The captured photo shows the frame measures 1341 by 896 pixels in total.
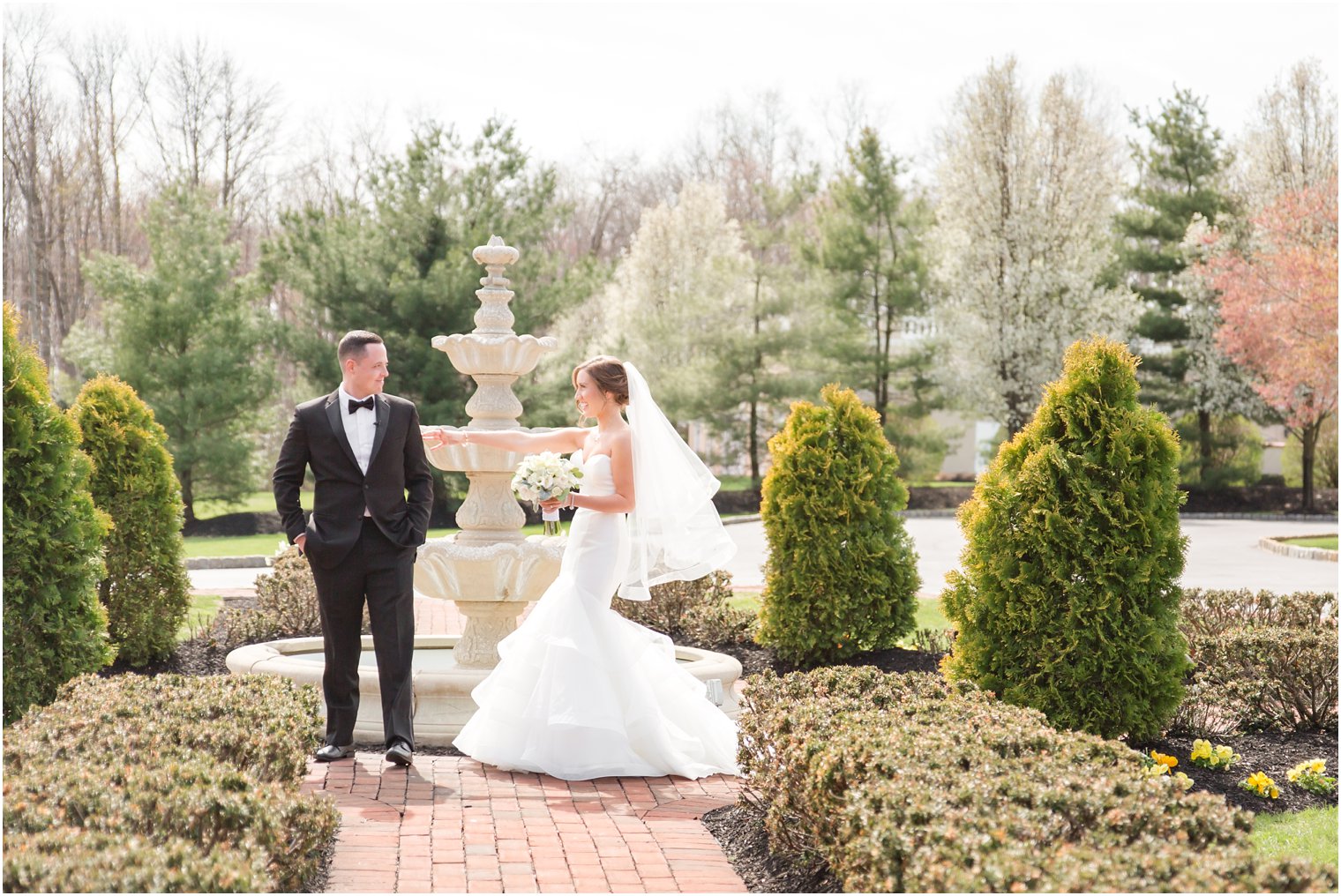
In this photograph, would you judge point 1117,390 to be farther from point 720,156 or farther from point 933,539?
point 720,156

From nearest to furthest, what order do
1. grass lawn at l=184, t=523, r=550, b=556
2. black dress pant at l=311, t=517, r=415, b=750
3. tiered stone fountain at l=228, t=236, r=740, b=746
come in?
black dress pant at l=311, t=517, r=415, b=750 → tiered stone fountain at l=228, t=236, r=740, b=746 → grass lawn at l=184, t=523, r=550, b=556

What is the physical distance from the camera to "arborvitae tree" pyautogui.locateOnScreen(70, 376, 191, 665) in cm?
909

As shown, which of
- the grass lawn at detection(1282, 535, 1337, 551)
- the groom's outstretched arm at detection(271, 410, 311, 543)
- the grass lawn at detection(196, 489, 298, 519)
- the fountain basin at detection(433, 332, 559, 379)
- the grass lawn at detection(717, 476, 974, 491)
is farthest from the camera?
the grass lawn at detection(717, 476, 974, 491)

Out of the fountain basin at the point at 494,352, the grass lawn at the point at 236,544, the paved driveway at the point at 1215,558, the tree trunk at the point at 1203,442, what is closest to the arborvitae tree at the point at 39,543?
the fountain basin at the point at 494,352

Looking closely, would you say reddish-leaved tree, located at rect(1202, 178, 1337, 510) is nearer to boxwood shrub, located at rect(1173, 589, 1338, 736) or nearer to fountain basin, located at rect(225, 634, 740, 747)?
boxwood shrub, located at rect(1173, 589, 1338, 736)

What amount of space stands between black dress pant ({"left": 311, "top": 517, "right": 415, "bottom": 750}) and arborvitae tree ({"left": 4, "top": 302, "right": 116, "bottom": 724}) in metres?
1.58

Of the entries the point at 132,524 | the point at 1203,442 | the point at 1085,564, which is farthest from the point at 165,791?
the point at 1203,442

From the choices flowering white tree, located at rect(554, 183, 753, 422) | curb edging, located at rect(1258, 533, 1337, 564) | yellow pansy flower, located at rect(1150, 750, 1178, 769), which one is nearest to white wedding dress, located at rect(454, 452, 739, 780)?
yellow pansy flower, located at rect(1150, 750, 1178, 769)

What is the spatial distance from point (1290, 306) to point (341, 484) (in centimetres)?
2418

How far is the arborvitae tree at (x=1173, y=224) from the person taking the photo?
108 ft

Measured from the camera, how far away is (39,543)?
6613mm

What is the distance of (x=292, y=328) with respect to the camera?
25.8m

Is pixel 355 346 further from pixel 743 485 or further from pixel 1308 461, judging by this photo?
pixel 1308 461

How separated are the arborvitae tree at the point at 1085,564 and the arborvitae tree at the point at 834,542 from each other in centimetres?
259
